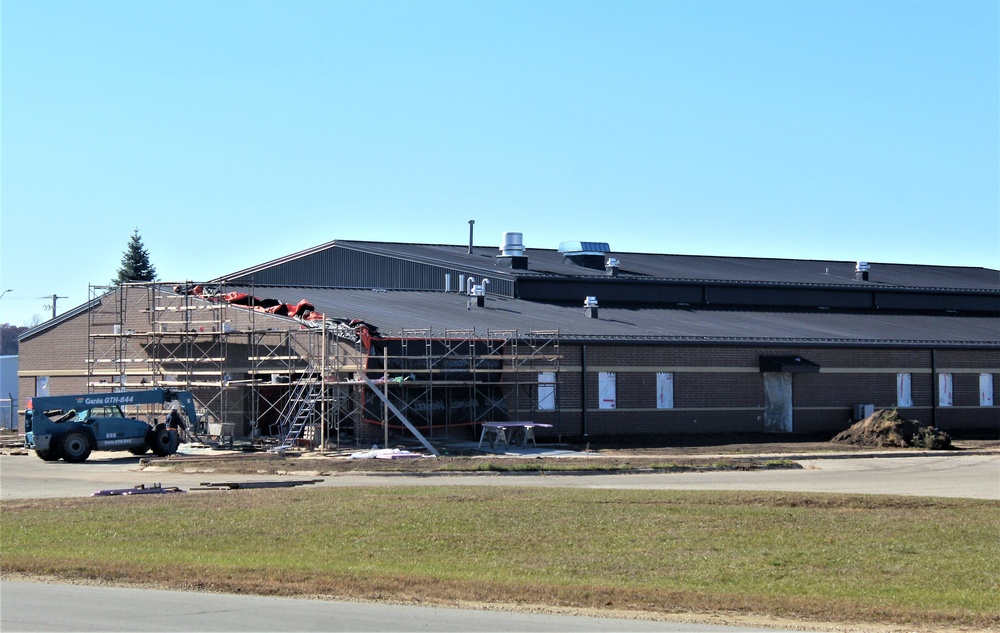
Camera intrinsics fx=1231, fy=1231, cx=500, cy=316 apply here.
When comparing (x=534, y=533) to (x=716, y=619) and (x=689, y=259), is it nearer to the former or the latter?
(x=716, y=619)

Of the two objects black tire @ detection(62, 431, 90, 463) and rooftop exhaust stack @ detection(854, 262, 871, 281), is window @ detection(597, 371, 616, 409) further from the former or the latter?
rooftop exhaust stack @ detection(854, 262, 871, 281)

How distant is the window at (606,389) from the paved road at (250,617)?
101ft

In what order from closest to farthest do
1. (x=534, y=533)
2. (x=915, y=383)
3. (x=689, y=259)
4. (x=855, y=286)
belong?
(x=534, y=533) < (x=915, y=383) < (x=855, y=286) < (x=689, y=259)

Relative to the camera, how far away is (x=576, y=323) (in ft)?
156

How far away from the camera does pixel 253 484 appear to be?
28.9m

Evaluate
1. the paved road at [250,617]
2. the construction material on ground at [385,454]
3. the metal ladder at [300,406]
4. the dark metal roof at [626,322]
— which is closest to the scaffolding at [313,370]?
the metal ladder at [300,406]

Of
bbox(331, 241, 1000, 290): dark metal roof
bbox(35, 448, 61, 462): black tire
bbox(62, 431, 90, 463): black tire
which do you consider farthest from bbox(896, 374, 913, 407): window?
bbox(35, 448, 61, 462): black tire

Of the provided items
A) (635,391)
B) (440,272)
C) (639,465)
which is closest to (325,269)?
(440,272)

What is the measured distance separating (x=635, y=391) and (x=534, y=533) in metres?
25.7

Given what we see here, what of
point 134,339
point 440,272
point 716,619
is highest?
point 440,272

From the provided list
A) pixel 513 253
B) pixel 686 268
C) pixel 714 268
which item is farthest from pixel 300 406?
pixel 714 268

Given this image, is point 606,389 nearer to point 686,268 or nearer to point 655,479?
point 655,479

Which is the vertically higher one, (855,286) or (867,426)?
(855,286)

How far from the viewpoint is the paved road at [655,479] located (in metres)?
28.3
